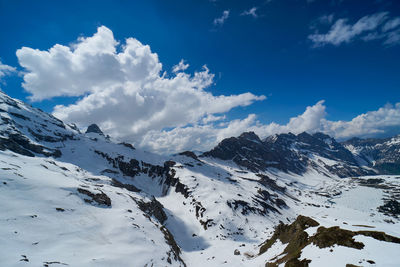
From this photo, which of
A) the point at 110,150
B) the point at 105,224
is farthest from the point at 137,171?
the point at 105,224

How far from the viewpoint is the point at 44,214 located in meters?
37.6

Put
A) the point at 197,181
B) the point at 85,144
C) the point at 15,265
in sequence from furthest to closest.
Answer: the point at 85,144
the point at 197,181
the point at 15,265

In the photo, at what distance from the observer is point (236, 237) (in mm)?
89500

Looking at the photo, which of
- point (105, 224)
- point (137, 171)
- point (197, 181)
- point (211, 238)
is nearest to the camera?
point (105, 224)

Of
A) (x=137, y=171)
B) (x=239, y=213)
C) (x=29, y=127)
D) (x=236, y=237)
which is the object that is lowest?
(x=236, y=237)

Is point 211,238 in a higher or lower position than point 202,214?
lower

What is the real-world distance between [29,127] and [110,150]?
69019 millimetres

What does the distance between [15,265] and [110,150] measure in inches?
7155

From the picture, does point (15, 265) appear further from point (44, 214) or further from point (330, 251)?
point (330, 251)

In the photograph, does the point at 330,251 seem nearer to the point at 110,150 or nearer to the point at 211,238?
the point at 211,238

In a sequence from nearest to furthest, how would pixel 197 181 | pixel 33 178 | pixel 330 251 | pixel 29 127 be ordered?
pixel 330 251
pixel 33 178
pixel 197 181
pixel 29 127

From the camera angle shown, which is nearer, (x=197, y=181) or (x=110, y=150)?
(x=197, y=181)

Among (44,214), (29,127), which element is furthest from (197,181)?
(29,127)

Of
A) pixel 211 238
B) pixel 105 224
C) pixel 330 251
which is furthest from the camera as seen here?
pixel 211 238
